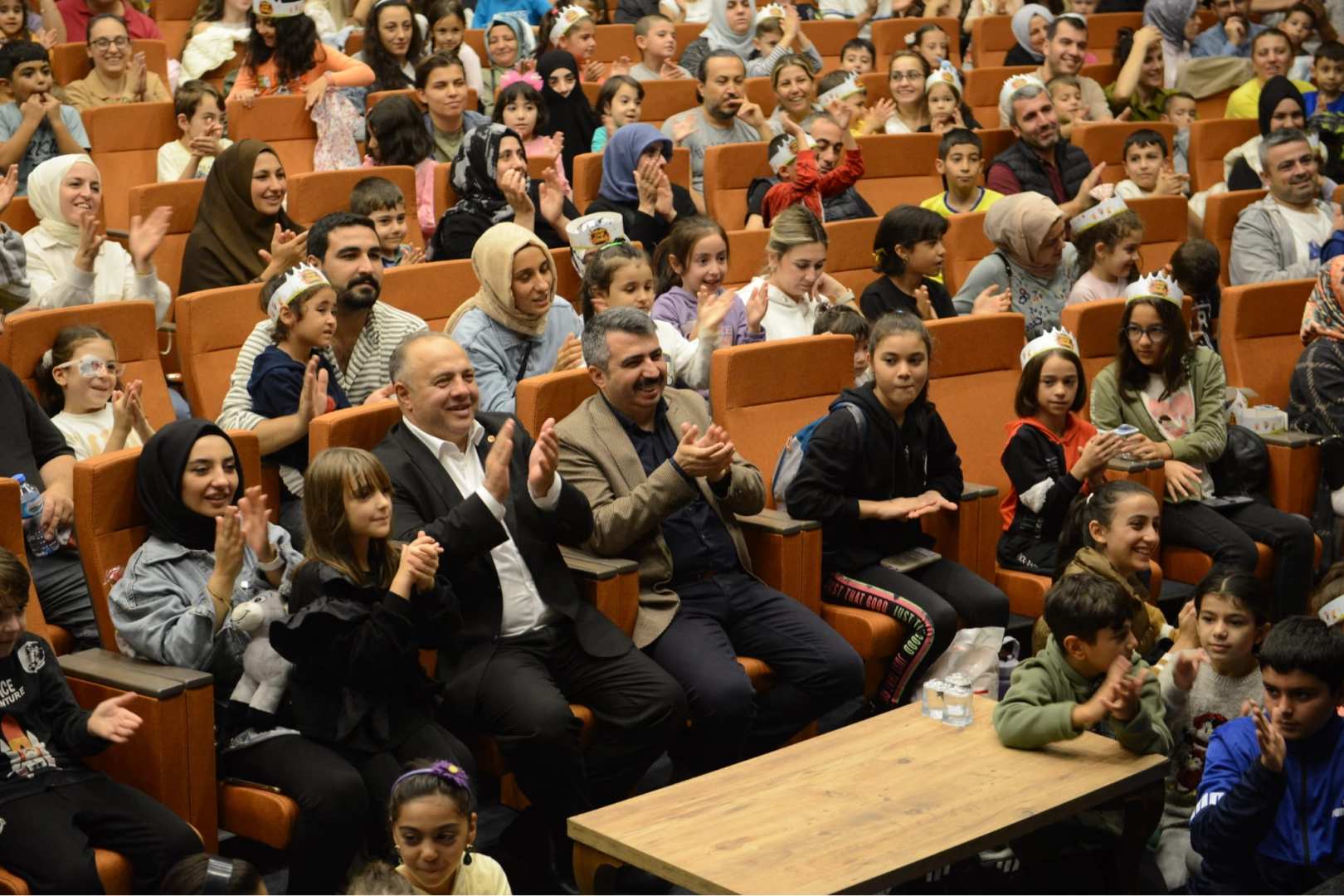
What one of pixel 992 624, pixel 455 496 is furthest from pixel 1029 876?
pixel 455 496

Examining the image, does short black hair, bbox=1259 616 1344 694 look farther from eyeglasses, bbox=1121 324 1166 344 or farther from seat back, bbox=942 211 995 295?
seat back, bbox=942 211 995 295

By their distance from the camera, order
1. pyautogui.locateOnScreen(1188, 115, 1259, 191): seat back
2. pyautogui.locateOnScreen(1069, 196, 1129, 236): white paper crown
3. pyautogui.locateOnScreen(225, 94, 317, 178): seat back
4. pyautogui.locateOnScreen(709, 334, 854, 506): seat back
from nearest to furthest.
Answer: pyautogui.locateOnScreen(709, 334, 854, 506): seat back → pyautogui.locateOnScreen(1069, 196, 1129, 236): white paper crown → pyautogui.locateOnScreen(225, 94, 317, 178): seat back → pyautogui.locateOnScreen(1188, 115, 1259, 191): seat back

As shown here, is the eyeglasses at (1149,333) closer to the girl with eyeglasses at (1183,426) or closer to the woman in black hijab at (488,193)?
the girl with eyeglasses at (1183,426)

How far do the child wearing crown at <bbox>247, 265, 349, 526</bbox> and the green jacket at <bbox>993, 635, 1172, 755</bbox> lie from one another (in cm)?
164

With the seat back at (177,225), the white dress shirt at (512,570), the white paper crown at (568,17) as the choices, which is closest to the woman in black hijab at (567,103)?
the white paper crown at (568,17)

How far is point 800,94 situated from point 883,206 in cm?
68

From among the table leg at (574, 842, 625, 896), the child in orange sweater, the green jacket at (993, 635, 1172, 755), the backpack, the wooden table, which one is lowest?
the table leg at (574, 842, 625, 896)

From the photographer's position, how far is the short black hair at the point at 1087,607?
2951 mm

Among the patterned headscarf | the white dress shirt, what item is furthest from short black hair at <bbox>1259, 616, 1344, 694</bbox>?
the patterned headscarf

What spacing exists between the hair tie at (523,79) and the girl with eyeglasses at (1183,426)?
268 centimetres

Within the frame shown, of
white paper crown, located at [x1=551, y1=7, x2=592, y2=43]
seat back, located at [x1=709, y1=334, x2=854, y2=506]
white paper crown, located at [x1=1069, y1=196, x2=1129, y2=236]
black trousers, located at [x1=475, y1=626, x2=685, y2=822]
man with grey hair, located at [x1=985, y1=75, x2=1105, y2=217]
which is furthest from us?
white paper crown, located at [x1=551, y1=7, x2=592, y2=43]

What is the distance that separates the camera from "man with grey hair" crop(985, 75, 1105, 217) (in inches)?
242

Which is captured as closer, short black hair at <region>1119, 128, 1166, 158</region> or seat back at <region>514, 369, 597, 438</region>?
seat back at <region>514, 369, 597, 438</region>

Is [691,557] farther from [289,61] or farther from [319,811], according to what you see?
[289,61]
